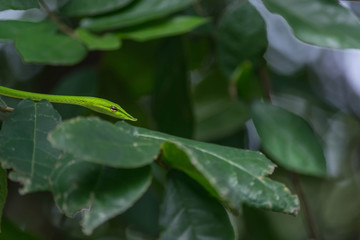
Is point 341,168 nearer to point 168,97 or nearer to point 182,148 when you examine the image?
point 168,97

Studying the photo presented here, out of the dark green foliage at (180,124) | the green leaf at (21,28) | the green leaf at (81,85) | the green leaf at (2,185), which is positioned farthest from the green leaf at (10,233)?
the green leaf at (81,85)

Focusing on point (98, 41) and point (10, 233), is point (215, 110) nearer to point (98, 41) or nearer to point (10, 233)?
point (98, 41)

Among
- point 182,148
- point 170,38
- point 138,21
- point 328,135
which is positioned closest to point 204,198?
point 182,148

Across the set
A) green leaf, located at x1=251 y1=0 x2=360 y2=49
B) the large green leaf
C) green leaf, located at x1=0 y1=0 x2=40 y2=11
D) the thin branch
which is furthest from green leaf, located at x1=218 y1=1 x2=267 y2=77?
the large green leaf

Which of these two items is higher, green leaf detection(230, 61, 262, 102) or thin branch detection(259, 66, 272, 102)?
green leaf detection(230, 61, 262, 102)

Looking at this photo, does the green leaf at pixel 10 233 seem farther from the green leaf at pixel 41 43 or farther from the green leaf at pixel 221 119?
the green leaf at pixel 221 119

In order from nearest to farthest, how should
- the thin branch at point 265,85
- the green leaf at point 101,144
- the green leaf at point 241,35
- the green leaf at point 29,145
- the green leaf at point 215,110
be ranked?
1. the green leaf at point 101,144
2. the green leaf at point 29,145
3. the green leaf at point 241,35
4. the thin branch at point 265,85
5. the green leaf at point 215,110

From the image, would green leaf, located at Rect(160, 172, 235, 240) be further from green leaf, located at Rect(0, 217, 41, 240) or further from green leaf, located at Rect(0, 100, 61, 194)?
green leaf, located at Rect(0, 217, 41, 240)
